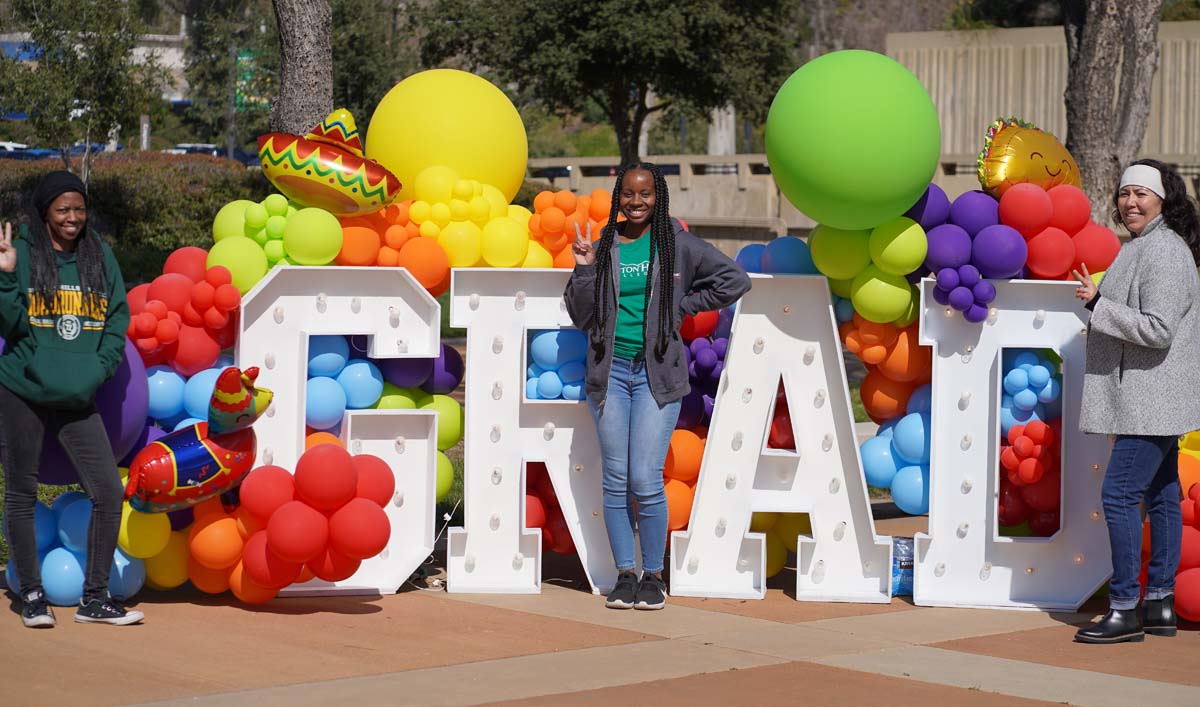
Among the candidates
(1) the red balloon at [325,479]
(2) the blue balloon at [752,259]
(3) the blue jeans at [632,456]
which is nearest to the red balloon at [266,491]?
(1) the red balloon at [325,479]

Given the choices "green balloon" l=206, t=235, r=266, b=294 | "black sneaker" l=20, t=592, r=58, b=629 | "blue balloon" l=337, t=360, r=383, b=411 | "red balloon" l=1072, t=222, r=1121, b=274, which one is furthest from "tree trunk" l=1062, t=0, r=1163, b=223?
"black sneaker" l=20, t=592, r=58, b=629

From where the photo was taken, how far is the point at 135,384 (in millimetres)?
6176

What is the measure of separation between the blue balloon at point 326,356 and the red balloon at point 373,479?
0.59 meters

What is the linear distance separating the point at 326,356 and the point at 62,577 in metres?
1.50

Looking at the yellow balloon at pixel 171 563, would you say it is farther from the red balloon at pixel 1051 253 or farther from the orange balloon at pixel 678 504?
the red balloon at pixel 1051 253

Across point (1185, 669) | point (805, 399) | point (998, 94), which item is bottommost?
point (1185, 669)

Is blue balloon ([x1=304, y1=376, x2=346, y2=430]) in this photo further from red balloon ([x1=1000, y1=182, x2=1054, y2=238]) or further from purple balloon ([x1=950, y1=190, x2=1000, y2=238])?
red balloon ([x1=1000, y1=182, x2=1054, y2=238])

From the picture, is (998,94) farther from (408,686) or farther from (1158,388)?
(408,686)

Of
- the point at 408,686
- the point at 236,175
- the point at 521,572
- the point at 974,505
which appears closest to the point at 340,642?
the point at 408,686

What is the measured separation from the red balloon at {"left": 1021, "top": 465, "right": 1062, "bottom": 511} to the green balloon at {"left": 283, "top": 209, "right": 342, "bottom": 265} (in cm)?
339

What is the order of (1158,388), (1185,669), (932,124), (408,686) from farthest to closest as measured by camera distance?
(932,124)
(1158,388)
(1185,669)
(408,686)

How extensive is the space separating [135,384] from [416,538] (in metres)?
1.47

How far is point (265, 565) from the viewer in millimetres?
6078

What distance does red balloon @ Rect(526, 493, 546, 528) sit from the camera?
7082mm
